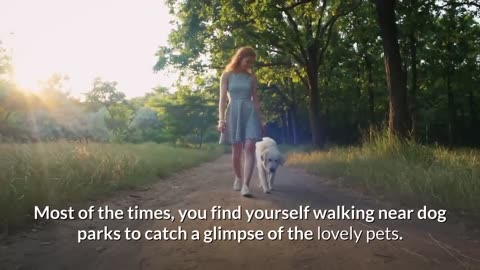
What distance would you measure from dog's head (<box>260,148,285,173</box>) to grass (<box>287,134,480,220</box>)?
1.51 m

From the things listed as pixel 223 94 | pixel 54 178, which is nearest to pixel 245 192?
pixel 223 94

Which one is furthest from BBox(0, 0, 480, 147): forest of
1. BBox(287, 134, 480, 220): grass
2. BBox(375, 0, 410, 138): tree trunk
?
BBox(287, 134, 480, 220): grass

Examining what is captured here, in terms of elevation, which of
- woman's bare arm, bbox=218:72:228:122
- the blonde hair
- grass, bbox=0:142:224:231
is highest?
the blonde hair

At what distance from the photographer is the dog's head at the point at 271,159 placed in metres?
7.63

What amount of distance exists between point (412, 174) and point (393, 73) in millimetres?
5412

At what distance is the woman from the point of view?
6.95 m

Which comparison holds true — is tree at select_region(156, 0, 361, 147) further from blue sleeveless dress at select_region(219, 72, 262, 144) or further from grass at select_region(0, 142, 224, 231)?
blue sleeveless dress at select_region(219, 72, 262, 144)

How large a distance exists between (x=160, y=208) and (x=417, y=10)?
1080cm

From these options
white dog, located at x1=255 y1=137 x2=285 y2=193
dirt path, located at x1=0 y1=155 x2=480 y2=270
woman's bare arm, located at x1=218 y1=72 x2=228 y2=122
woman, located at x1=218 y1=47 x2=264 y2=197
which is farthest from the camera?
white dog, located at x1=255 y1=137 x2=285 y2=193

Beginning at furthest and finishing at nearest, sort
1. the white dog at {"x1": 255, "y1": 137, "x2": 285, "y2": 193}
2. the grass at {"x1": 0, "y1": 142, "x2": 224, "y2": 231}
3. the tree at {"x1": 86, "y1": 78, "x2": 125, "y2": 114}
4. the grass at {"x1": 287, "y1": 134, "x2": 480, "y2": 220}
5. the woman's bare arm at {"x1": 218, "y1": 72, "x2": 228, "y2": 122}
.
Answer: the tree at {"x1": 86, "y1": 78, "x2": 125, "y2": 114}, the white dog at {"x1": 255, "y1": 137, "x2": 285, "y2": 193}, the woman's bare arm at {"x1": 218, "y1": 72, "x2": 228, "y2": 122}, the grass at {"x1": 287, "y1": 134, "x2": 480, "y2": 220}, the grass at {"x1": 0, "y1": 142, "x2": 224, "y2": 231}

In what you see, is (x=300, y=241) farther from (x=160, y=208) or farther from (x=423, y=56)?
(x=423, y=56)

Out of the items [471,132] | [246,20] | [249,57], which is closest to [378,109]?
[471,132]

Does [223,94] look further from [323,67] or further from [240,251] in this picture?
[323,67]

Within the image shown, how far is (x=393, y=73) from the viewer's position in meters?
11.6
